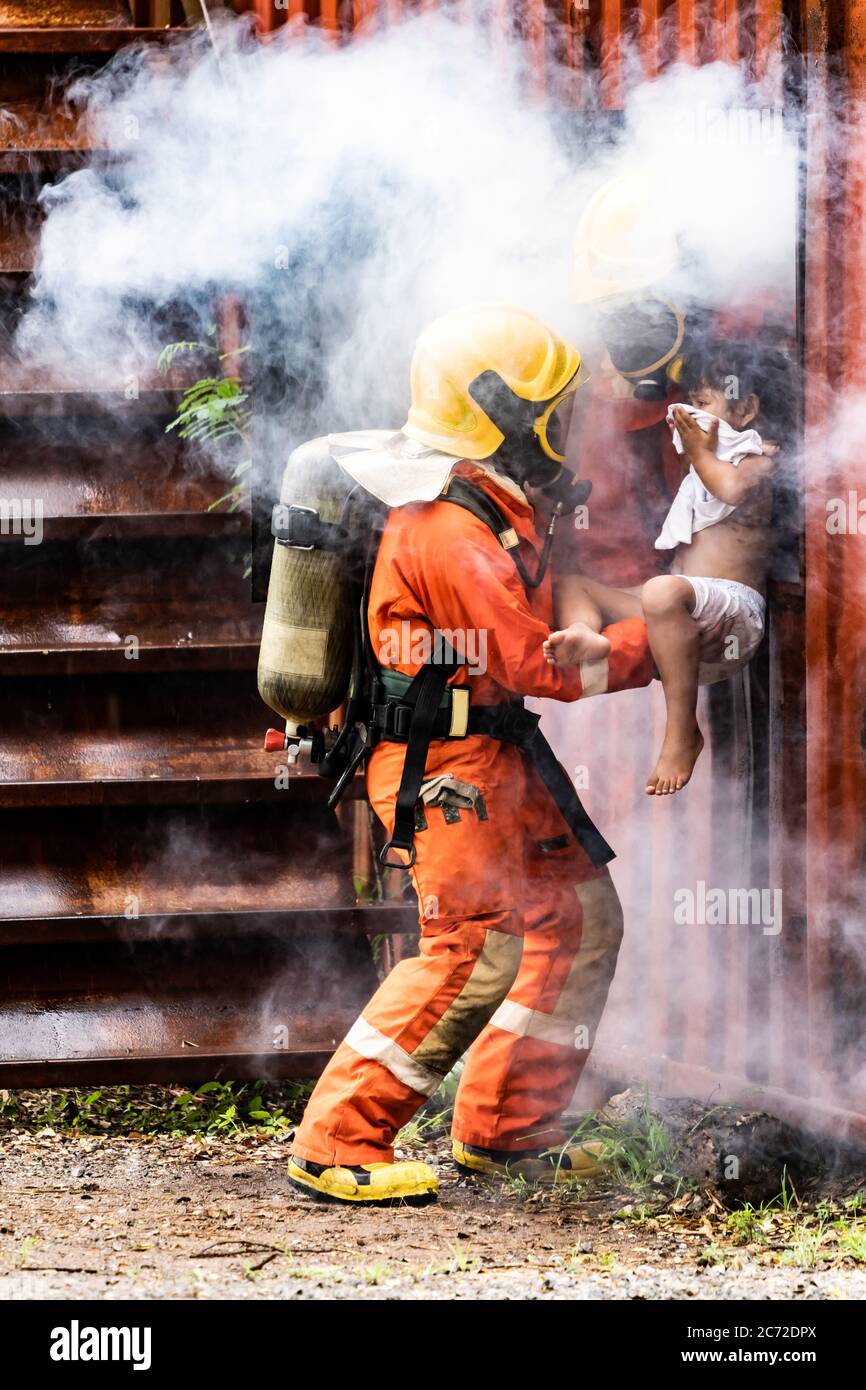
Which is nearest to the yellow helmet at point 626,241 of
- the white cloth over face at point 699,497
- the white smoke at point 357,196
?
the white smoke at point 357,196

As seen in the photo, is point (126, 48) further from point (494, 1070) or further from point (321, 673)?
point (494, 1070)

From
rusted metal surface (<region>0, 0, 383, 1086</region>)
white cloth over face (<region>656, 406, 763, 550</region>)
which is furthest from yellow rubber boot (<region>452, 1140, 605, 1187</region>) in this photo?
white cloth over face (<region>656, 406, 763, 550</region>)

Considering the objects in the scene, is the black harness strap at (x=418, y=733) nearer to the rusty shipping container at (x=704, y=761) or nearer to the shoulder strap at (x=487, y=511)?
the shoulder strap at (x=487, y=511)

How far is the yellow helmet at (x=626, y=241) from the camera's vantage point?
363cm

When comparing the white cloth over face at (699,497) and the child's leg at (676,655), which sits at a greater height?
the white cloth over face at (699,497)

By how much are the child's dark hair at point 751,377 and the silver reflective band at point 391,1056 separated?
1.77 meters

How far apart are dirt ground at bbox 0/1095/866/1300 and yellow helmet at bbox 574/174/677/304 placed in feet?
7.50

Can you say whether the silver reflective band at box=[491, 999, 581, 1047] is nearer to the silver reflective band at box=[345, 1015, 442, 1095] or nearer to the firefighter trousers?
the firefighter trousers

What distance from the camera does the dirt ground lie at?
120 inches

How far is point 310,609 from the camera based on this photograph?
3.65 meters

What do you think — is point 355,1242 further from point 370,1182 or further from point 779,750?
point 779,750

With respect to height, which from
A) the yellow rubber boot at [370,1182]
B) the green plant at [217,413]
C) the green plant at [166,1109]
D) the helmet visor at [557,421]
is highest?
the green plant at [217,413]

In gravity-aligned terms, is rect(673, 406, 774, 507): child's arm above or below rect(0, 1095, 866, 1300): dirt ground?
above

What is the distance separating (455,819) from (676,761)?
0.60 meters
